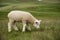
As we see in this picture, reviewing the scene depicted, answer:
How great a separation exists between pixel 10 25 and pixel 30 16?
Answer: 215mm

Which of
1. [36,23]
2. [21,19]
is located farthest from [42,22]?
[21,19]

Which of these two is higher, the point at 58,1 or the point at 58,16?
the point at 58,1

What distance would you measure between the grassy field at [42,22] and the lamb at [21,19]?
3cm

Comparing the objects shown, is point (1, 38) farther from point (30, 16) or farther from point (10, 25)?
point (30, 16)

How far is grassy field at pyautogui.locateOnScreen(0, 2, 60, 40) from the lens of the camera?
146 centimetres

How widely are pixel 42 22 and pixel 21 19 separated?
208mm

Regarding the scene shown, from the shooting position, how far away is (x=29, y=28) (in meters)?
1.47

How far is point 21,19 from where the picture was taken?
1503 mm

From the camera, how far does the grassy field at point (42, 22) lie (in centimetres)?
146

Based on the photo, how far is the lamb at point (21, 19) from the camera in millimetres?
1480

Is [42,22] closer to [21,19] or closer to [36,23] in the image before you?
[36,23]

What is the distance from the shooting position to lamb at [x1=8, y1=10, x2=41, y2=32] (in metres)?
1.48

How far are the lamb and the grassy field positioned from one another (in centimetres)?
3

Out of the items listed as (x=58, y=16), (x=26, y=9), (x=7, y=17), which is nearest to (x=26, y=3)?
(x=26, y=9)
